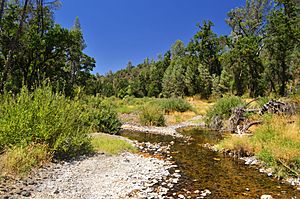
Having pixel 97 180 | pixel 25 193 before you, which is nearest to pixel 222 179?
pixel 97 180

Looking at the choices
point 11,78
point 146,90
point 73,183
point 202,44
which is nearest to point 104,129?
point 73,183

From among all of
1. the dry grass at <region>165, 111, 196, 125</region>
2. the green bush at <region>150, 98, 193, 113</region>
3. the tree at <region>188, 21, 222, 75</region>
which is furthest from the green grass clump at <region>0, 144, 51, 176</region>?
the tree at <region>188, 21, 222, 75</region>

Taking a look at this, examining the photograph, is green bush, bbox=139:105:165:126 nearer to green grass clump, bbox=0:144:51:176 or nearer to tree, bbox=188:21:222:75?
green grass clump, bbox=0:144:51:176

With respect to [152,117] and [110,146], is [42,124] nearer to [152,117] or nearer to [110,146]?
[110,146]

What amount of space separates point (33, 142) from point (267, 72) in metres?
34.0

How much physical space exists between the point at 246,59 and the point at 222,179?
110ft

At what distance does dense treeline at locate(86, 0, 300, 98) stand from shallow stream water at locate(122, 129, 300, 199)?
15460 mm

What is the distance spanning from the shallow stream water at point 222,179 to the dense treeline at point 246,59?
50.7 feet

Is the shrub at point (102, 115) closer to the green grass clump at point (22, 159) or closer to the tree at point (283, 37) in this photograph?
the green grass clump at point (22, 159)

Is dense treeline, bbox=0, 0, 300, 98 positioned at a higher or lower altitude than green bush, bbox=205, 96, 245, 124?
higher

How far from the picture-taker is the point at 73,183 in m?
6.09

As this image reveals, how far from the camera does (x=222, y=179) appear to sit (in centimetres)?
733

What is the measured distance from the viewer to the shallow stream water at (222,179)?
6.26 m

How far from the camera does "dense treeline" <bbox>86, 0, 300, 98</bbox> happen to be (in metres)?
30.2
